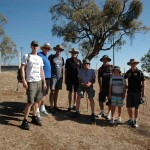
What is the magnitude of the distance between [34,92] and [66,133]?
4.83 ft

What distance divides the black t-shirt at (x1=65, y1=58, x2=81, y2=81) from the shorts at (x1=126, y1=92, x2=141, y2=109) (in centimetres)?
190

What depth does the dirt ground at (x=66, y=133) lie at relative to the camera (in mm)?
7297

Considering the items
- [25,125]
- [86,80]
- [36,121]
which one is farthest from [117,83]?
[25,125]

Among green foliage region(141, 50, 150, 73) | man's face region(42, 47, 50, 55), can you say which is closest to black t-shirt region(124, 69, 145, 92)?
man's face region(42, 47, 50, 55)

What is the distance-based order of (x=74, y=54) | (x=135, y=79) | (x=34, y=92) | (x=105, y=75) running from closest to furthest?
(x=34, y=92) < (x=135, y=79) < (x=105, y=75) < (x=74, y=54)

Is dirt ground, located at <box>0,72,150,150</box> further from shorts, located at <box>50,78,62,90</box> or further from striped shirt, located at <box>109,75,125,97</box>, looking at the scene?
striped shirt, located at <box>109,75,125,97</box>

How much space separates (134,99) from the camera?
9.56 meters

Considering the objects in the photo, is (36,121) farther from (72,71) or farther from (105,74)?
(105,74)

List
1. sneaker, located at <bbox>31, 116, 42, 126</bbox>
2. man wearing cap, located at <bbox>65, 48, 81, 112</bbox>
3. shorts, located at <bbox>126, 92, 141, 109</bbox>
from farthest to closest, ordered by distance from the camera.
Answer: man wearing cap, located at <bbox>65, 48, 81, 112</bbox> < shorts, located at <bbox>126, 92, 141, 109</bbox> < sneaker, located at <bbox>31, 116, 42, 126</bbox>

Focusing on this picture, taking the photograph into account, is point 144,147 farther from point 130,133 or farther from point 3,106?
point 3,106

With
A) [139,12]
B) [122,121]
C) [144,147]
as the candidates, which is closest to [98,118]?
[122,121]

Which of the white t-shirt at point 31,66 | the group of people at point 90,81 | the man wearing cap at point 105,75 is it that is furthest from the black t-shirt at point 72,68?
the white t-shirt at point 31,66

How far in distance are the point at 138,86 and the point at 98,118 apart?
1.76 metres

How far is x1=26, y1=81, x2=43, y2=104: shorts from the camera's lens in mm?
7789
